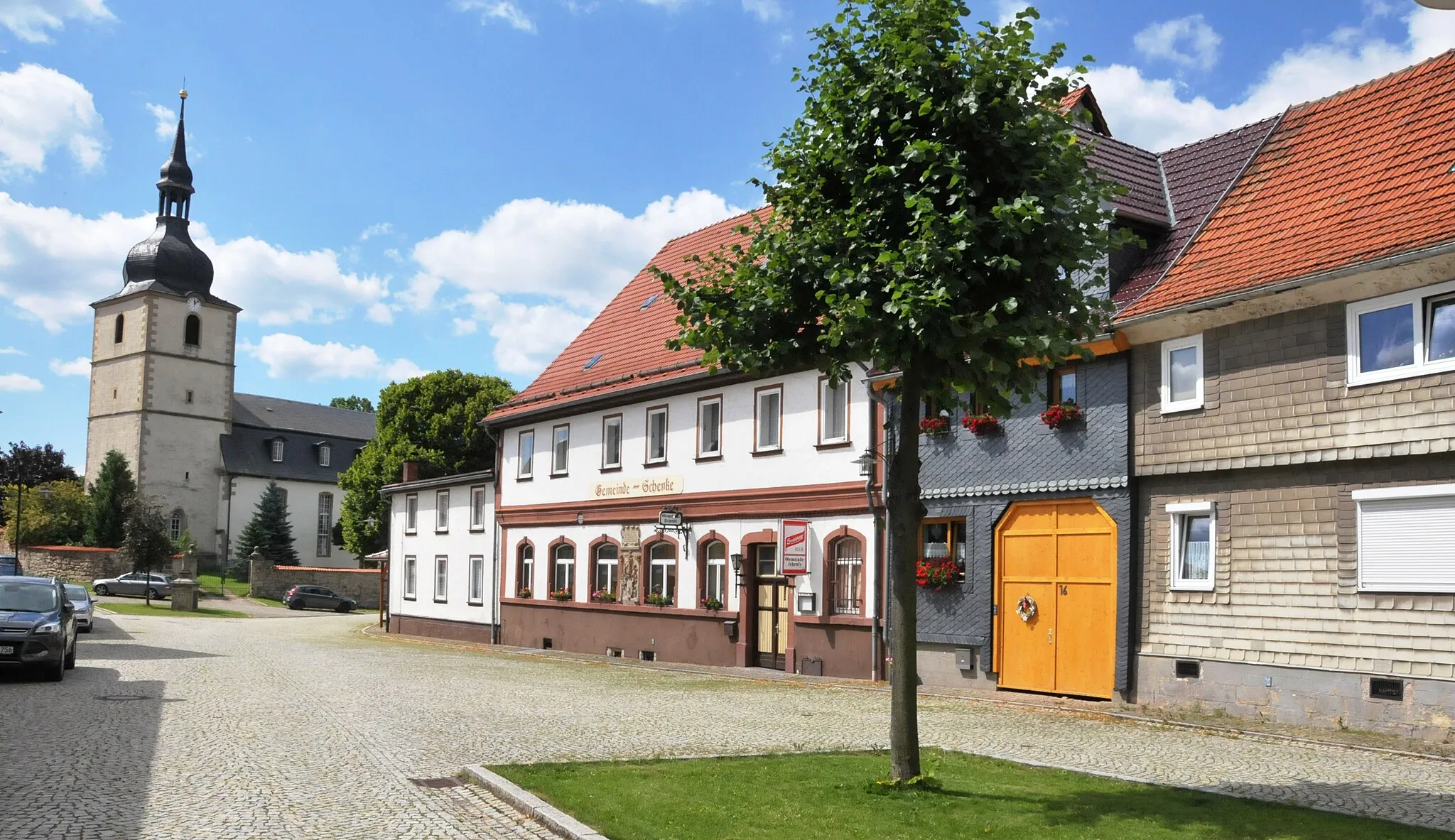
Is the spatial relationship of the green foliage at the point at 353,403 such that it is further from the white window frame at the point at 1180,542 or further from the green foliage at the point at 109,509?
the white window frame at the point at 1180,542

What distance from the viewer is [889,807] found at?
30.3 feet

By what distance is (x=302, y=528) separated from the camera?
89688 millimetres

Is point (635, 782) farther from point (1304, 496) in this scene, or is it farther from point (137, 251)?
point (137, 251)

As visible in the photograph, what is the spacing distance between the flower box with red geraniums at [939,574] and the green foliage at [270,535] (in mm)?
67739

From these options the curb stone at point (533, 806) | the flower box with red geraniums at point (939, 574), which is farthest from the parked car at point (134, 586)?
the curb stone at point (533, 806)

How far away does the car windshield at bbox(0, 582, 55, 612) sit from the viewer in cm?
2084

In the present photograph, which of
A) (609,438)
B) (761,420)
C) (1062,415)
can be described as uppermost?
(761,420)

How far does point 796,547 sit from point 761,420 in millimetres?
3306

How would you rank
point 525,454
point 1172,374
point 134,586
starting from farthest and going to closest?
point 134,586 → point 525,454 → point 1172,374

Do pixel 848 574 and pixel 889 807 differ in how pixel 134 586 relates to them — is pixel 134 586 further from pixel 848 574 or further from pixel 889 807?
pixel 889 807

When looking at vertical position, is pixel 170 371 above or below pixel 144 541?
above

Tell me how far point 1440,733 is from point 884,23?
979cm

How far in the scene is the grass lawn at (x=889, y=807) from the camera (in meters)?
8.50

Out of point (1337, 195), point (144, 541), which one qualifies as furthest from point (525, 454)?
point (144, 541)
